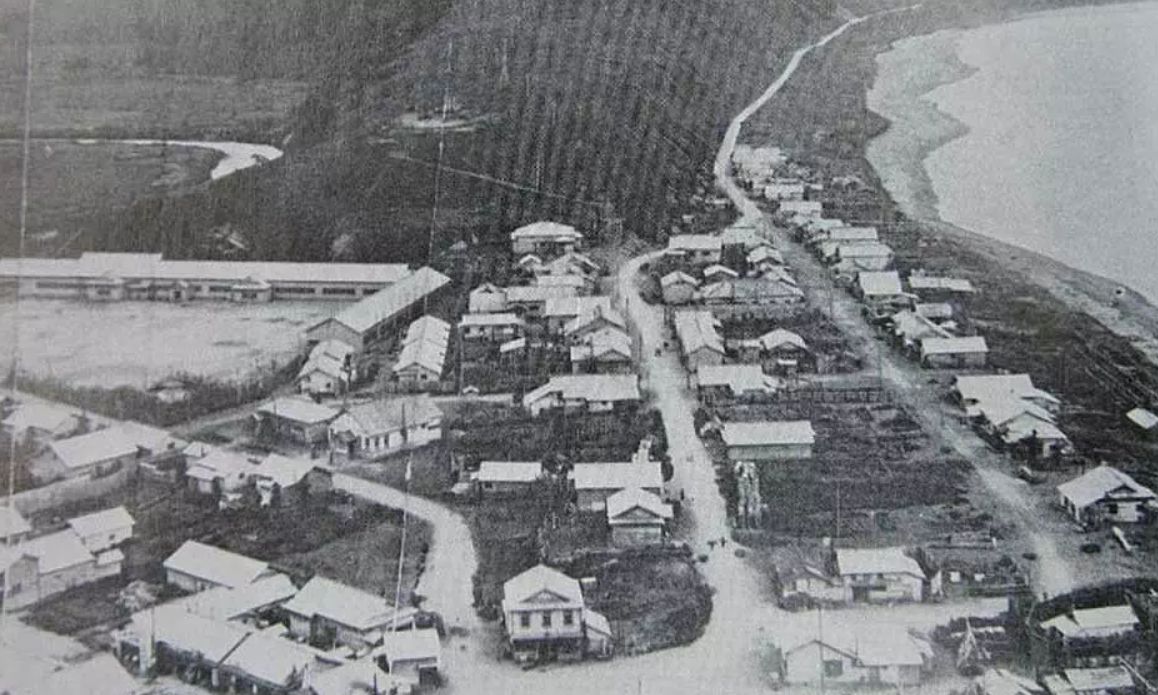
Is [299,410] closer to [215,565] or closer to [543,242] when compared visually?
[215,565]

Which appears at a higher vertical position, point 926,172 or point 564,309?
point 926,172

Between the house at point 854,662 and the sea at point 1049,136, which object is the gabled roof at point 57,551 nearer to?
the house at point 854,662

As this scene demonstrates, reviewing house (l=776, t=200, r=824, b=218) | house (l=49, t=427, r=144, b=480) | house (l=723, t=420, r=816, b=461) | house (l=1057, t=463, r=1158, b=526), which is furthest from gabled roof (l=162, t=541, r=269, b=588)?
house (l=776, t=200, r=824, b=218)

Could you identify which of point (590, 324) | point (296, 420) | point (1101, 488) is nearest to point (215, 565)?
point (296, 420)

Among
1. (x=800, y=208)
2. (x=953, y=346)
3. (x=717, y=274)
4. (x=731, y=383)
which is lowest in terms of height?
(x=731, y=383)

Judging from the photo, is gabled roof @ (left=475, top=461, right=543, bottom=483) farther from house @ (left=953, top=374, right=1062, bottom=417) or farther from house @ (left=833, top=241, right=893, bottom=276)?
house @ (left=833, top=241, right=893, bottom=276)

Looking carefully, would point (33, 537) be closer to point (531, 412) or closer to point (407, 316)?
point (531, 412)
